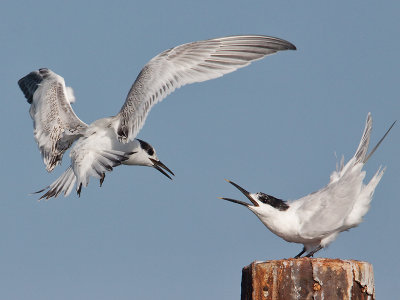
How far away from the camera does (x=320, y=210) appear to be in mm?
6426

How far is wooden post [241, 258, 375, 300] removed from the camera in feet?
13.8

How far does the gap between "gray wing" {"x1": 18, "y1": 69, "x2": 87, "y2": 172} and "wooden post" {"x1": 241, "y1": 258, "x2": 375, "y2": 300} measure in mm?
5540

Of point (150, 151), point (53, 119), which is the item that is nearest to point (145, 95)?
point (150, 151)

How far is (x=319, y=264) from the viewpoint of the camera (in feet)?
14.0

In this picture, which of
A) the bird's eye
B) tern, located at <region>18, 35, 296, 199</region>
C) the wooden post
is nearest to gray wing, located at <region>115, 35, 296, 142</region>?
tern, located at <region>18, 35, 296, 199</region>

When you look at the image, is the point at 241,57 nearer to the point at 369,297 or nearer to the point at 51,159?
the point at 51,159

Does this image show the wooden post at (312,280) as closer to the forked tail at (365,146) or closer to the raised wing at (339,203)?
the raised wing at (339,203)

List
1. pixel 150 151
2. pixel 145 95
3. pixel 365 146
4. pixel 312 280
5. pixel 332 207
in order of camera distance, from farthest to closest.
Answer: pixel 150 151 → pixel 145 95 → pixel 365 146 → pixel 332 207 → pixel 312 280

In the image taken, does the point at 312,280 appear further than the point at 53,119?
No

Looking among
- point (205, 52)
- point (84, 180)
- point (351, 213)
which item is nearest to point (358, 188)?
point (351, 213)

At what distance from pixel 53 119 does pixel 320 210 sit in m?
4.83

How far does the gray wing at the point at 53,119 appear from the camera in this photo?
9.72 metres

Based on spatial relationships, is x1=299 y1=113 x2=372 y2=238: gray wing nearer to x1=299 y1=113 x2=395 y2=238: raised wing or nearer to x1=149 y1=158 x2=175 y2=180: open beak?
x1=299 y1=113 x2=395 y2=238: raised wing

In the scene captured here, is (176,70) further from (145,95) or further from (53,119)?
(53,119)
